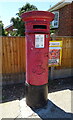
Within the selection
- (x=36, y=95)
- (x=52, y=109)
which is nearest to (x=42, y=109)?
(x=52, y=109)

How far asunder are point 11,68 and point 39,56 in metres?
2.02

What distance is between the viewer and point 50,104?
3.37 m

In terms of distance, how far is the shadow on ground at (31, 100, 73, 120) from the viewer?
2.85 m

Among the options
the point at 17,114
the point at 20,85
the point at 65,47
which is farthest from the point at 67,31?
the point at 17,114

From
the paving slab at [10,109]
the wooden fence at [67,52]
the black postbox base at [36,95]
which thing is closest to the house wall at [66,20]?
the wooden fence at [67,52]

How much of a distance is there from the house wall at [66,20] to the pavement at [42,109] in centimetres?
562

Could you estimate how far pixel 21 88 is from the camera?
436 cm

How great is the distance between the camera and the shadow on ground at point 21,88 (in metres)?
3.81

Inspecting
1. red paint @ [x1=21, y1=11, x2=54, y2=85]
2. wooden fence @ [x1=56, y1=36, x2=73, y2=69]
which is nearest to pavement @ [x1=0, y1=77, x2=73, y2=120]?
red paint @ [x1=21, y1=11, x2=54, y2=85]

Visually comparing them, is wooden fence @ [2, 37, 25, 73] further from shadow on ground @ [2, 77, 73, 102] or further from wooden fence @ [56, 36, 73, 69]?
wooden fence @ [56, 36, 73, 69]

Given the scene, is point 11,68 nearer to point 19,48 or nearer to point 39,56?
Answer: point 19,48

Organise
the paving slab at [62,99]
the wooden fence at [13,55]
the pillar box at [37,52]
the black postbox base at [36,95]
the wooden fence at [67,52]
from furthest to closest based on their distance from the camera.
→ 1. the wooden fence at [67,52]
2. the wooden fence at [13,55]
3. the paving slab at [62,99]
4. the black postbox base at [36,95]
5. the pillar box at [37,52]

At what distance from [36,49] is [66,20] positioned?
6.63 meters

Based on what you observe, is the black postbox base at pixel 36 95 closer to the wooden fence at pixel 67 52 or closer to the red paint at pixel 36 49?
the red paint at pixel 36 49
